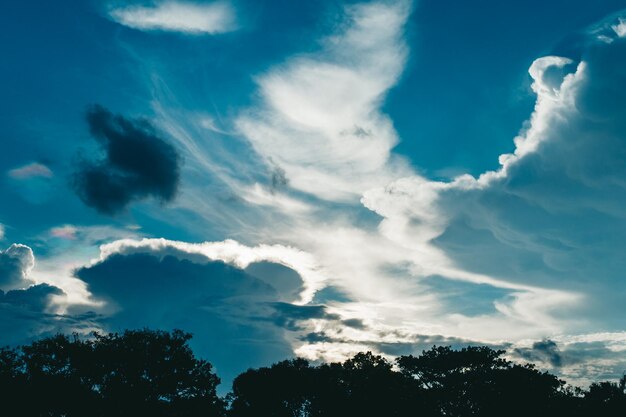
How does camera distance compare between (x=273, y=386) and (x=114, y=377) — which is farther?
(x=273, y=386)

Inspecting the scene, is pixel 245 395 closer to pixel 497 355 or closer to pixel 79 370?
pixel 79 370

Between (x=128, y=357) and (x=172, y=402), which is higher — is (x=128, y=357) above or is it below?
above

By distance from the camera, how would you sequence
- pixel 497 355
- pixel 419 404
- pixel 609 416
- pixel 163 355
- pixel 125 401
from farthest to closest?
pixel 497 355, pixel 419 404, pixel 609 416, pixel 163 355, pixel 125 401

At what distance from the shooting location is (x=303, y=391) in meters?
90.6

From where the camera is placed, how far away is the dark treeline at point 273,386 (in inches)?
2035

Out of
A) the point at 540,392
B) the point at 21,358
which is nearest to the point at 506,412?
the point at 540,392

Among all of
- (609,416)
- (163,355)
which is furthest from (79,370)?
(609,416)

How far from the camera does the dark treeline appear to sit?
51.7 meters

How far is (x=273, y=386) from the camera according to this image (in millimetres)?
91625

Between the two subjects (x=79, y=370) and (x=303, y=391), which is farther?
(x=303, y=391)

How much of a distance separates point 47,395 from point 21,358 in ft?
21.0

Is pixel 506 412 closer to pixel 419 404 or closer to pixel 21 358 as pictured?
pixel 419 404

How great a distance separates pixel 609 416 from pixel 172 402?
6204 cm

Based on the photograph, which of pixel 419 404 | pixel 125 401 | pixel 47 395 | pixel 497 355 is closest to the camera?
pixel 47 395
